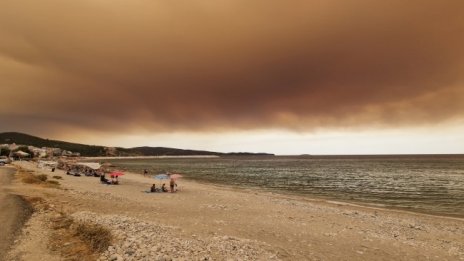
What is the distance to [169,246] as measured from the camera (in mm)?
14359

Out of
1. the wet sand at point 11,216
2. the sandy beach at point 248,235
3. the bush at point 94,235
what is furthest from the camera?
the wet sand at point 11,216

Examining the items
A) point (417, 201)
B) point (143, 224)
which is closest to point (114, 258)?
point (143, 224)

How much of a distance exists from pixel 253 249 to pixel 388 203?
115 feet

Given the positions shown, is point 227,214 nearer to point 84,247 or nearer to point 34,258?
point 84,247

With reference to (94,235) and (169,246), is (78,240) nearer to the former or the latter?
(94,235)

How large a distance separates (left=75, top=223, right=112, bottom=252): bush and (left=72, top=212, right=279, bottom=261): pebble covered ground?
1.35ft

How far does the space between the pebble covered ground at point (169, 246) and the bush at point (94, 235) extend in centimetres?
41

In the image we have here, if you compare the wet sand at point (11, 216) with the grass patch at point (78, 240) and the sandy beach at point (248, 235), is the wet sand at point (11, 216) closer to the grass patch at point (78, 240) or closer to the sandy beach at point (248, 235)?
the sandy beach at point (248, 235)

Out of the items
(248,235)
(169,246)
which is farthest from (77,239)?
(248,235)

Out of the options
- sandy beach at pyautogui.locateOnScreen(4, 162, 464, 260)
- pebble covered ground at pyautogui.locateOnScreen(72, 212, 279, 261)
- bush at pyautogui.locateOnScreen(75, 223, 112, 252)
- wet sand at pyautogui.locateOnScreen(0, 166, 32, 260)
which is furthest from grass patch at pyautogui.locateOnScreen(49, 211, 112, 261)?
wet sand at pyautogui.locateOnScreen(0, 166, 32, 260)

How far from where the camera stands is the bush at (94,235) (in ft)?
48.8

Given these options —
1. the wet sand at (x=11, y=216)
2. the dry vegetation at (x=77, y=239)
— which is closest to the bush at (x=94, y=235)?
the dry vegetation at (x=77, y=239)

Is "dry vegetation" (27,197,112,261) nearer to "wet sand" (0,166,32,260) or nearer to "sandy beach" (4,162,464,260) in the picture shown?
"sandy beach" (4,162,464,260)

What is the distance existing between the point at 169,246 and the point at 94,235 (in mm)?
5121
